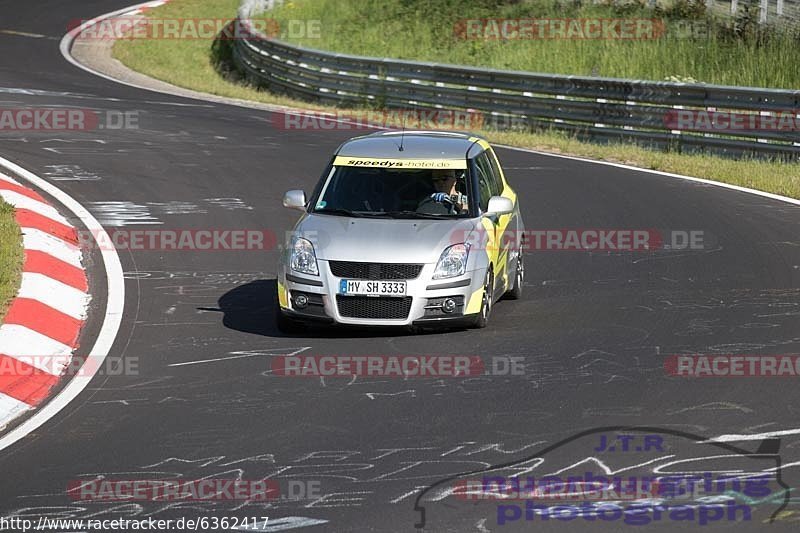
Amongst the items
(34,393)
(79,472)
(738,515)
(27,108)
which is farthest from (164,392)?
(27,108)

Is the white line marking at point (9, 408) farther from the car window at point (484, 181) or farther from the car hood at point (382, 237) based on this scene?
the car window at point (484, 181)

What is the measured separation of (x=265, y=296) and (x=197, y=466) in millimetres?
4950

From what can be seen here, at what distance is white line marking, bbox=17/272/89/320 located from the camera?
11695mm

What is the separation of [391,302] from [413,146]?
2104mm

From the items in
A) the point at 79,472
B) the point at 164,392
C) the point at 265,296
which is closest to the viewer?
the point at 79,472

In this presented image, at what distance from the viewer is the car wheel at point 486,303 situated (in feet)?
36.6

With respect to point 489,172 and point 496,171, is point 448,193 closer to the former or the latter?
point 489,172

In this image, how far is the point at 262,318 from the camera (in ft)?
38.7

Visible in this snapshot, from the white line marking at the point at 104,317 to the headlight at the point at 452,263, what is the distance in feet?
8.99

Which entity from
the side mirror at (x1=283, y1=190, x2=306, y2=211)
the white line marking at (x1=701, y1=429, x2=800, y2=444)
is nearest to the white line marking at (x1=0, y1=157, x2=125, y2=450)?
the side mirror at (x1=283, y1=190, x2=306, y2=211)

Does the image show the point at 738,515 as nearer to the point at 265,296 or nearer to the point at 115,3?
the point at 265,296

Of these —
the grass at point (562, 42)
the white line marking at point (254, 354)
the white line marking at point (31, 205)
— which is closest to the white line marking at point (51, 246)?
the white line marking at point (31, 205)

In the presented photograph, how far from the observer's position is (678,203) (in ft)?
56.8

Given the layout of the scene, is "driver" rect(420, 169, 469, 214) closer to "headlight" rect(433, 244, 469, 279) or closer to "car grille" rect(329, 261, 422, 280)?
"headlight" rect(433, 244, 469, 279)
